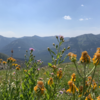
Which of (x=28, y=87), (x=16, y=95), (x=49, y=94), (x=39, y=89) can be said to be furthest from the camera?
(x=28, y=87)

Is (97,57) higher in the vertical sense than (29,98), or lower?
higher

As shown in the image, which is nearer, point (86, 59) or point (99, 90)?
point (86, 59)

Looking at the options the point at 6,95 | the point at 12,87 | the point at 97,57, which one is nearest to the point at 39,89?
the point at 97,57

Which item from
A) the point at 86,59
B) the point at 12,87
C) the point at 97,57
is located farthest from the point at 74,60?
the point at 12,87

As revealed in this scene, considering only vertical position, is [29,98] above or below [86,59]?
below

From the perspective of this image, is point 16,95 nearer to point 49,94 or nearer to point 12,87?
point 12,87

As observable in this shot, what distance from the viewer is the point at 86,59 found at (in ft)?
4.68

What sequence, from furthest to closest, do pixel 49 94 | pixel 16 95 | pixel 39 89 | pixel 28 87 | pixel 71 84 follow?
1. pixel 28 87
2. pixel 16 95
3. pixel 49 94
4. pixel 71 84
5. pixel 39 89

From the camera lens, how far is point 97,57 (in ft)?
4.45

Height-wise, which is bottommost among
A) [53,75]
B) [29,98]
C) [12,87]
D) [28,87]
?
[29,98]

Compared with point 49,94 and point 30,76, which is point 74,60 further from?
point 30,76

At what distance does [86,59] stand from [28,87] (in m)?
2.95

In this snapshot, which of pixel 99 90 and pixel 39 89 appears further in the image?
pixel 99 90

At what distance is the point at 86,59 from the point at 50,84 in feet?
5.69
